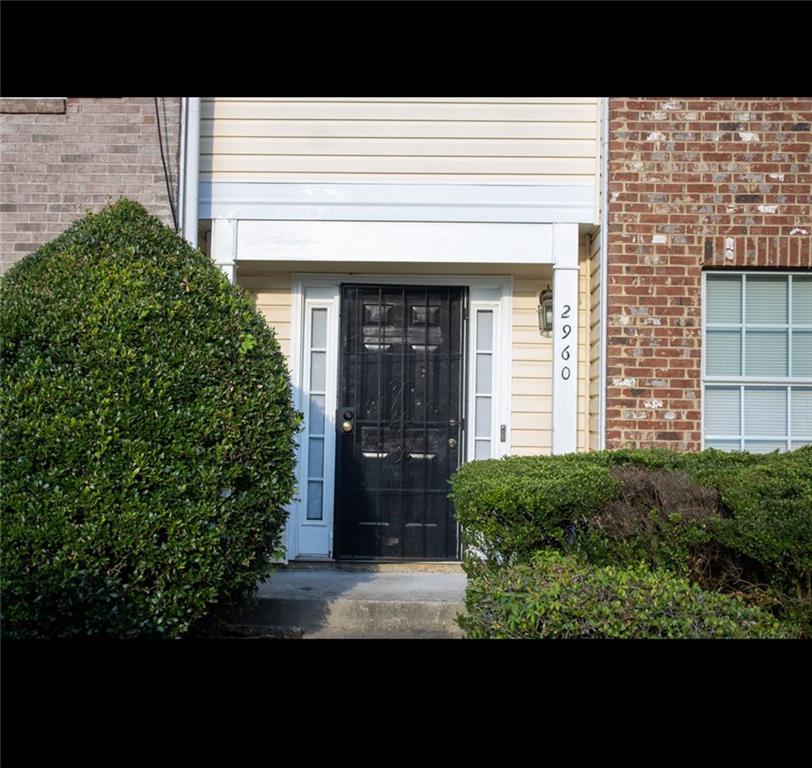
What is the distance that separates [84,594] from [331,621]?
1752 millimetres

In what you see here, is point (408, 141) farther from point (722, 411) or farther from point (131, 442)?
point (131, 442)

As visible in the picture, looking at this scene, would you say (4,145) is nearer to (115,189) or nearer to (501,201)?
(115,189)

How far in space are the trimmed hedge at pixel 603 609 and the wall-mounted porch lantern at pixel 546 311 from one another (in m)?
3.14

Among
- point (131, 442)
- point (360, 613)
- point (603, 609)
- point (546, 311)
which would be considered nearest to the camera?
point (603, 609)

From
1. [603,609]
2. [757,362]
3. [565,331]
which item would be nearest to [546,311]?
[565,331]

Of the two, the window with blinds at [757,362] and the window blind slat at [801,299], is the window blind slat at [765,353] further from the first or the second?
the window blind slat at [801,299]

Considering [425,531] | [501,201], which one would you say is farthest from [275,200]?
[425,531]

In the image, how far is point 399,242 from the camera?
6.77 m

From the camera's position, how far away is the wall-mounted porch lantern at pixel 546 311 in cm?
707

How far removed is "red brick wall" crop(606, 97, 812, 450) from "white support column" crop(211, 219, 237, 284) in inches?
112

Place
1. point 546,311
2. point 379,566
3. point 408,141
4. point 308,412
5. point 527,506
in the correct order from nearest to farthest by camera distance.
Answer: point 527,506, point 408,141, point 379,566, point 546,311, point 308,412

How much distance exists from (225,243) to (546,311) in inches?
101

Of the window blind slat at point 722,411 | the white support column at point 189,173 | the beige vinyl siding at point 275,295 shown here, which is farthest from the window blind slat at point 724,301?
the white support column at point 189,173

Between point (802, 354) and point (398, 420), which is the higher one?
point (802, 354)
